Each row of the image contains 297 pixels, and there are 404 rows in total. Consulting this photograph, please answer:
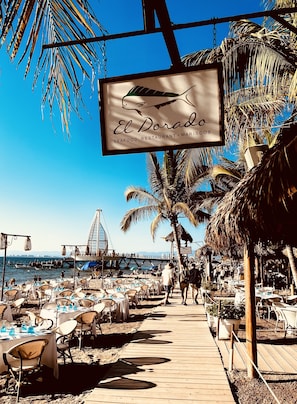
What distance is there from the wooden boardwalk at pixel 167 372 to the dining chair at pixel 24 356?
1.11 meters

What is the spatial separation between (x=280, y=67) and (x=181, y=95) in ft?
9.81

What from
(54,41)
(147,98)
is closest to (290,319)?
(147,98)

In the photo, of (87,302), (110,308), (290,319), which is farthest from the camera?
(110,308)

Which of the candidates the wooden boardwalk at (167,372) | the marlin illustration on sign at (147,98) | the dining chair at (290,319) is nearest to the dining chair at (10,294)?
the wooden boardwalk at (167,372)

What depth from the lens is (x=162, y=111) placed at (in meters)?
2.94

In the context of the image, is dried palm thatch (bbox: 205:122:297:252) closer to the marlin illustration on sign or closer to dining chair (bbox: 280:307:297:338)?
the marlin illustration on sign

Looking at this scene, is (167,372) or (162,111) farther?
(167,372)

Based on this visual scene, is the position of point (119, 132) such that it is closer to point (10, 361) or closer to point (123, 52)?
point (123, 52)

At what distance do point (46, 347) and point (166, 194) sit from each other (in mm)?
12451

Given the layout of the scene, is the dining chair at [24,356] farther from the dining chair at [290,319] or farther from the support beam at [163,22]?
the dining chair at [290,319]

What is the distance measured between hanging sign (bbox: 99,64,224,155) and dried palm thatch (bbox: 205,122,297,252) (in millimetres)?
679

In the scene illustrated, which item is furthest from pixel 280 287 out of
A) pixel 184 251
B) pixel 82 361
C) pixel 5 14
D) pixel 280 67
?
pixel 5 14

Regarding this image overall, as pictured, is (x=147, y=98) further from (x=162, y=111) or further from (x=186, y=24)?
(x=186, y=24)

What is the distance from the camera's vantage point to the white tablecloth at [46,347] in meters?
5.57
